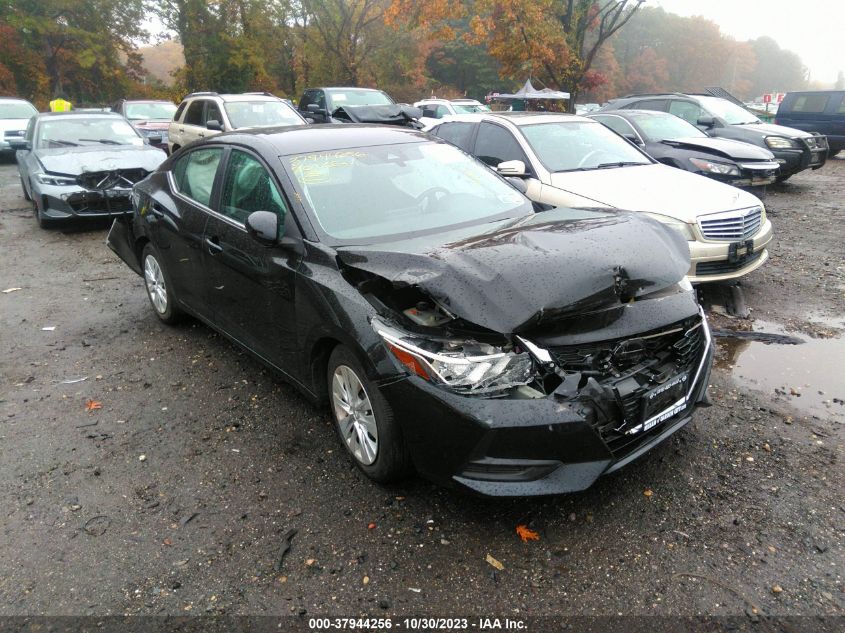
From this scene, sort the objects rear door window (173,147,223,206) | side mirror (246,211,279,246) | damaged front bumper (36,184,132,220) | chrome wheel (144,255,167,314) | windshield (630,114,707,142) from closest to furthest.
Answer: side mirror (246,211,279,246), rear door window (173,147,223,206), chrome wheel (144,255,167,314), damaged front bumper (36,184,132,220), windshield (630,114,707,142)

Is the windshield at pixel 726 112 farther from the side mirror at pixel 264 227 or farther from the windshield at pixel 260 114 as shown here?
the side mirror at pixel 264 227

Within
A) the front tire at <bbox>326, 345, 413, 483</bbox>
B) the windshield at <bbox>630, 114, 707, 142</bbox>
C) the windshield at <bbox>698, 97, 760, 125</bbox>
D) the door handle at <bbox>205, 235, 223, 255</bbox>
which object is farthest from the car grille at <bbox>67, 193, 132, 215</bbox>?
the windshield at <bbox>698, 97, 760, 125</bbox>

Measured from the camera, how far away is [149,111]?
17.6 metres

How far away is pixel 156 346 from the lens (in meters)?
5.26

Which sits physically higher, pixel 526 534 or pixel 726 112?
pixel 726 112

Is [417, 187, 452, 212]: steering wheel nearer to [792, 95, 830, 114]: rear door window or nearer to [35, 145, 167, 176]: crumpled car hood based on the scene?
[35, 145, 167, 176]: crumpled car hood

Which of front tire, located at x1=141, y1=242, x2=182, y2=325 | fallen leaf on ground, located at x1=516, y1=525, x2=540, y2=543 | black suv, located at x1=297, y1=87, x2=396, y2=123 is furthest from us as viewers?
black suv, located at x1=297, y1=87, x2=396, y2=123

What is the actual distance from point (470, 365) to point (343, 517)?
1043mm

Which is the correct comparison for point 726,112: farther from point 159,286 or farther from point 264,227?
point 264,227

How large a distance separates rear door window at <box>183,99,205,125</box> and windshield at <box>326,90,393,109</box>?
3535mm

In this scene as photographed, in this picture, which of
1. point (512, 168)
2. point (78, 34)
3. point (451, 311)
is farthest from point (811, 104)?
point (78, 34)

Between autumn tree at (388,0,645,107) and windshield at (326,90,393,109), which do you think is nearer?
windshield at (326,90,393,109)

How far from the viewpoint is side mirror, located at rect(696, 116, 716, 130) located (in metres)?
11.5

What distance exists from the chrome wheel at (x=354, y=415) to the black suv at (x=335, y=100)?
12255mm
